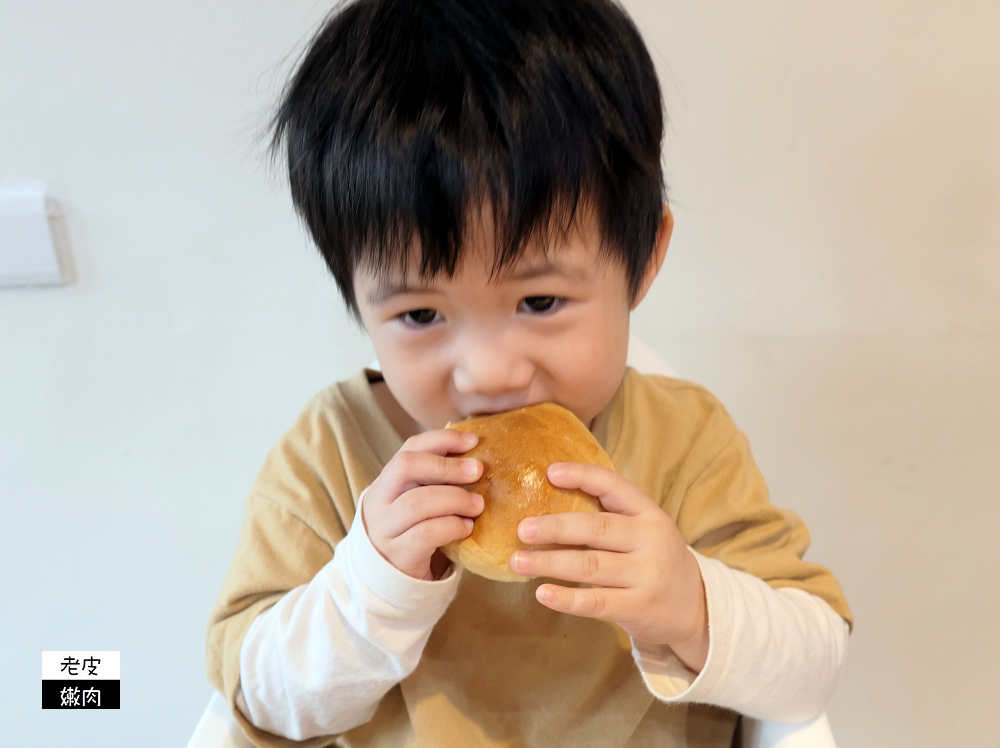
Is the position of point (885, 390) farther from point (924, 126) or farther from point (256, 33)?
point (256, 33)

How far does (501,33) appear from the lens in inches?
20.9

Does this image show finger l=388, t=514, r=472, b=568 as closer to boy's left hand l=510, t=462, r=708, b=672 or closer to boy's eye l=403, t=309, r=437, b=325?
boy's left hand l=510, t=462, r=708, b=672

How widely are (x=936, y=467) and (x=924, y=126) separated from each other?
18.0 inches

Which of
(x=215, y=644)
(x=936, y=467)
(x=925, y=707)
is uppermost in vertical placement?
(x=936, y=467)

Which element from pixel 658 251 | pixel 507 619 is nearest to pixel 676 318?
pixel 658 251

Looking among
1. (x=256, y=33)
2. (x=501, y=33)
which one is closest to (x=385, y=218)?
(x=501, y=33)

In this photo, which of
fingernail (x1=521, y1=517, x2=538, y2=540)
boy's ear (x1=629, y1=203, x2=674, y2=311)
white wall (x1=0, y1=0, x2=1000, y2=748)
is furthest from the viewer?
white wall (x1=0, y1=0, x2=1000, y2=748)

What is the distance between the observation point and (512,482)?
1.75 feet

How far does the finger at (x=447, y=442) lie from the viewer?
0.55 meters

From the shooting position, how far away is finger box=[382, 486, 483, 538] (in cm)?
53

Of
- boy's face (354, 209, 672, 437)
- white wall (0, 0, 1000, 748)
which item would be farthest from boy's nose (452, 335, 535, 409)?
white wall (0, 0, 1000, 748)

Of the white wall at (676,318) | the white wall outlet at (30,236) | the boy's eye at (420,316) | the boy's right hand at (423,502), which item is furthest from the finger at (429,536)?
the white wall outlet at (30,236)

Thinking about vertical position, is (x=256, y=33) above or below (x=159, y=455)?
above

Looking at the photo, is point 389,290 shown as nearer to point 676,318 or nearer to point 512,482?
point 512,482
